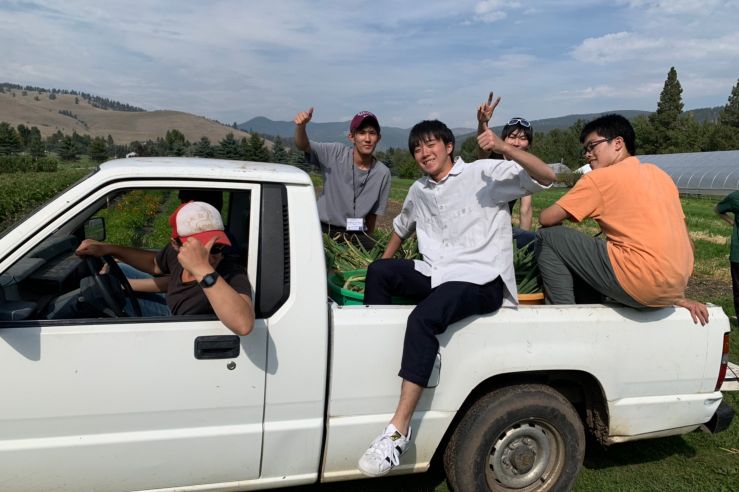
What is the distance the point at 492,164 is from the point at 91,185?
199cm

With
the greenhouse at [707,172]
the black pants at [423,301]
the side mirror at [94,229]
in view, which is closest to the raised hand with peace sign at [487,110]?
the black pants at [423,301]

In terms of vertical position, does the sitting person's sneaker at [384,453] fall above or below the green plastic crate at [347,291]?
below

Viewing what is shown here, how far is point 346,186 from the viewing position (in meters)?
4.22

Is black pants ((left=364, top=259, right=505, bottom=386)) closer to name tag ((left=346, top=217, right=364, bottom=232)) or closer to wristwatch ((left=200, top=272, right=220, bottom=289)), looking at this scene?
wristwatch ((left=200, top=272, right=220, bottom=289))

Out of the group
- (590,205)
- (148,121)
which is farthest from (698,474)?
(148,121)

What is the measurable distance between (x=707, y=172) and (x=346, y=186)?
4093 cm

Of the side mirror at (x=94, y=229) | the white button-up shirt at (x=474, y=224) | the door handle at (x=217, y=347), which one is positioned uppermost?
the white button-up shirt at (x=474, y=224)

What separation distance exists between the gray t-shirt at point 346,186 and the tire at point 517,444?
6.48 feet

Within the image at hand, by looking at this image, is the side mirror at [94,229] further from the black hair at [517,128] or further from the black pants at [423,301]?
the black hair at [517,128]

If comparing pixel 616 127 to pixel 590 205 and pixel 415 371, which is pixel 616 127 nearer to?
pixel 590 205

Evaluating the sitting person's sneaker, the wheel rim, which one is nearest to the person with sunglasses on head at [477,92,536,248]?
the wheel rim

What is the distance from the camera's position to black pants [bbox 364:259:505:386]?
2.40 metres

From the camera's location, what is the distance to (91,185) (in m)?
2.22

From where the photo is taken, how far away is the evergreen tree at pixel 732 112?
60.3 metres
